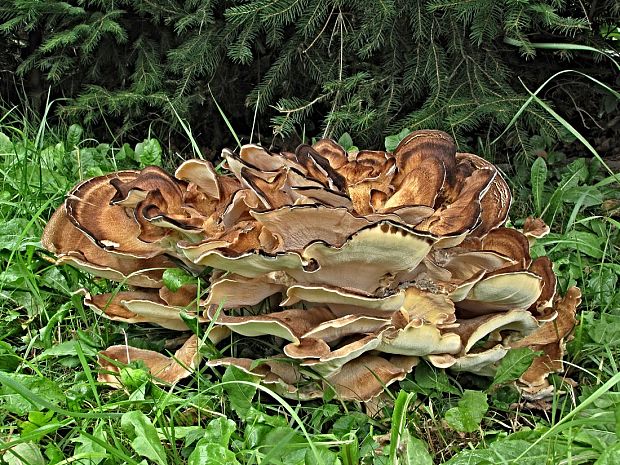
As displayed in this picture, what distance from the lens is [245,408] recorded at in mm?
2250

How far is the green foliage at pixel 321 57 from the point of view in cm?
362

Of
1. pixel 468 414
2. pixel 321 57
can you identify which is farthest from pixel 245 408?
pixel 321 57

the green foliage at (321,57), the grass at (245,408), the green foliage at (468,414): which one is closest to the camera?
the grass at (245,408)

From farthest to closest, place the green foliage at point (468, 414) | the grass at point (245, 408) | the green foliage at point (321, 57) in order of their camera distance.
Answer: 1. the green foliage at point (321, 57)
2. the green foliage at point (468, 414)
3. the grass at point (245, 408)

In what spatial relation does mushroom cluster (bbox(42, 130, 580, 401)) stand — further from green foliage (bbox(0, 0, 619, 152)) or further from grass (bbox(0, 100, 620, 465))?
green foliage (bbox(0, 0, 619, 152))

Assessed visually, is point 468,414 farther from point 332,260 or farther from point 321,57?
point 321,57

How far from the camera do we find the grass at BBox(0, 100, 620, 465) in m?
1.99

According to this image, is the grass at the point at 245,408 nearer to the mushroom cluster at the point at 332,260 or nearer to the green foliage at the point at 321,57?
the mushroom cluster at the point at 332,260

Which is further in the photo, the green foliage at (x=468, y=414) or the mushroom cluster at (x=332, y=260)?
the green foliage at (x=468, y=414)

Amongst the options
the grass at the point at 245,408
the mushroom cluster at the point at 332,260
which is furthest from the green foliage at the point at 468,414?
the mushroom cluster at the point at 332,260

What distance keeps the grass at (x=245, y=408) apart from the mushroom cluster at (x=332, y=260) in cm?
11

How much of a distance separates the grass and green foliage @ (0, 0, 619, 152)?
1.14 meters

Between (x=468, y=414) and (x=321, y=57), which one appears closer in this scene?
(x=468, y=414)

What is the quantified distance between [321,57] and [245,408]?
2.56m
